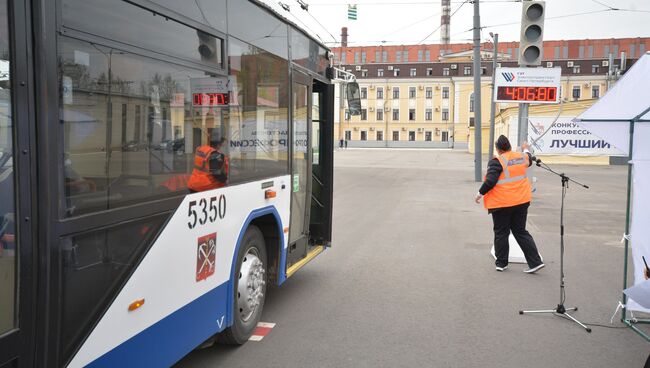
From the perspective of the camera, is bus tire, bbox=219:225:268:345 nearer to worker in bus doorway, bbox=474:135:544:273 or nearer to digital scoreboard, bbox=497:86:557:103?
worker in bus doorway, bbox=474:135:544:273

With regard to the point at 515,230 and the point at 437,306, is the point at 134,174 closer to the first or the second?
the point at 437,306

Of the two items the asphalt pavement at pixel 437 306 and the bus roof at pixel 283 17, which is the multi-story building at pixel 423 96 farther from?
the bus roof at pixel 283 17

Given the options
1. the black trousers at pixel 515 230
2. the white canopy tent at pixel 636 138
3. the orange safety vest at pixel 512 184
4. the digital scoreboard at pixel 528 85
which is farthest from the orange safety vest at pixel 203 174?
the digital scoreboard at pixel 528 85

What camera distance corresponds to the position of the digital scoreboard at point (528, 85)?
28.2 feet

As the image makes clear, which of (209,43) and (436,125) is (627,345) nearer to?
(209,43)

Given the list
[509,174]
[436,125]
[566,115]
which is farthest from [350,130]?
[509,174]

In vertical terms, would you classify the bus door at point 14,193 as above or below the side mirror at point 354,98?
below

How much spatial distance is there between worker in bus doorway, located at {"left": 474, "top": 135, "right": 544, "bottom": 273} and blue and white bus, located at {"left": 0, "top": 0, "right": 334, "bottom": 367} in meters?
3.35

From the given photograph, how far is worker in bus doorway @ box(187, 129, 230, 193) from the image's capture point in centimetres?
354

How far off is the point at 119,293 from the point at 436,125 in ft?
301

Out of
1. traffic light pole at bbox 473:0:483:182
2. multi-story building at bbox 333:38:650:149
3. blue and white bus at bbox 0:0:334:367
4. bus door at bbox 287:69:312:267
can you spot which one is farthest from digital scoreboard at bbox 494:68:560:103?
multi-story building at bbox 333:38:650:149

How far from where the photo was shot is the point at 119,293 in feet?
9.10

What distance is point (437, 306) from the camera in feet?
18.8

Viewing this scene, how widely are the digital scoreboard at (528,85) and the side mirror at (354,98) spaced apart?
105 inches
